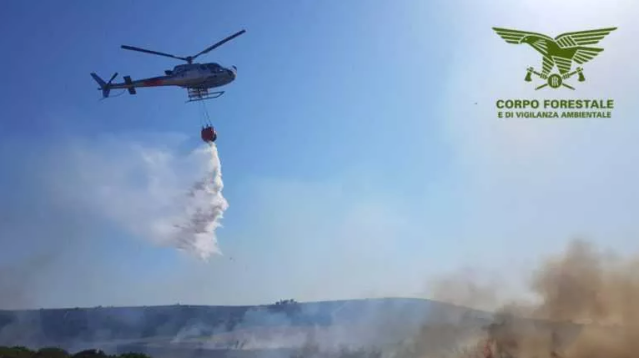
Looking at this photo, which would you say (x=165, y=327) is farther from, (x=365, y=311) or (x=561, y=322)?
(x=561, y=322)

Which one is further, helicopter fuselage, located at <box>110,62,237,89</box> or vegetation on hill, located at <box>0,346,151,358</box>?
vegetation on hill, located at <box>0,346,151,358</box>

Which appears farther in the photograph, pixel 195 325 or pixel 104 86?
pixel 195 325

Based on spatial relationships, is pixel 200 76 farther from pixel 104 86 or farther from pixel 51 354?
pixel 51 354

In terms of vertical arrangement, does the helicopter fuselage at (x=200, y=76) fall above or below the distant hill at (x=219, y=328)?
above

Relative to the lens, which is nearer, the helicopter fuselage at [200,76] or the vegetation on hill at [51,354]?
the helicopter fuselage at [200,76]

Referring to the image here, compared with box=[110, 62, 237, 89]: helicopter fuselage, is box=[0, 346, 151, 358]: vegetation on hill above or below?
below

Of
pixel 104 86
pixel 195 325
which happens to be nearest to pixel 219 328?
pixel 195 325

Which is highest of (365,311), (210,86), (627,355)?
(210,86)

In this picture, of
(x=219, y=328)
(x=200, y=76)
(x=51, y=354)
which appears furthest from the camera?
(x=219, y=328)

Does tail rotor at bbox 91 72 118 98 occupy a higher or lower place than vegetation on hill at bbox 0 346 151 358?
higher

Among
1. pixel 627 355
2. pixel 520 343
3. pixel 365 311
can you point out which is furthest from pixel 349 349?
pixel 627 355

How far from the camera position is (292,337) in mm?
111938

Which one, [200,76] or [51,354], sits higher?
[200,76]

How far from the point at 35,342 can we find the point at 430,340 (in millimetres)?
83026
